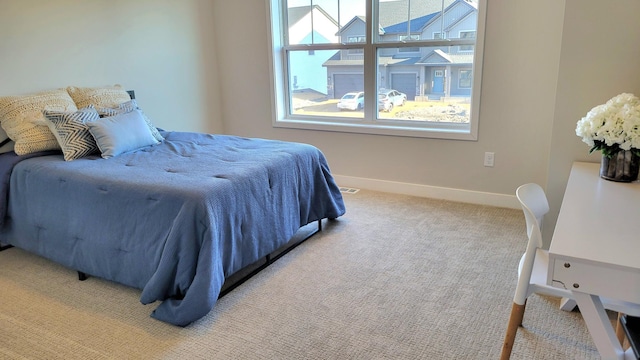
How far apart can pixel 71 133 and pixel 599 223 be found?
2903 millimetres

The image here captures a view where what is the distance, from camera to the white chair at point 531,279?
1609 mm

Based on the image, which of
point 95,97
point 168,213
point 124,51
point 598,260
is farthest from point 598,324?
point 124,51

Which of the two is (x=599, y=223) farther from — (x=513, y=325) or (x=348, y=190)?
(x=348, y=190)

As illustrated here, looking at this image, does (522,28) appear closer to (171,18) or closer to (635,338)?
(635,338)

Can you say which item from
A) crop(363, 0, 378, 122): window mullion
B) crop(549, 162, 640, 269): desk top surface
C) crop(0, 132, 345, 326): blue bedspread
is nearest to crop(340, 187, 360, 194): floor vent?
crop(363, 0, 378, 122): window mullion

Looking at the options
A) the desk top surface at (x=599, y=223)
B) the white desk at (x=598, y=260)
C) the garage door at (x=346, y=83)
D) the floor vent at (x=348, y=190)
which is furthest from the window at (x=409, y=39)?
the white desk at (x=598, y=260)

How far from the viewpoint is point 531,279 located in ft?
5.93

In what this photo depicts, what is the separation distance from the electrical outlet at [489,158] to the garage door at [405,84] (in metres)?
0.79

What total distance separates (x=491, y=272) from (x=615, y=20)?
4.72 feet

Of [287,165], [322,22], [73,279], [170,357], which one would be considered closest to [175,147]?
[287,165]

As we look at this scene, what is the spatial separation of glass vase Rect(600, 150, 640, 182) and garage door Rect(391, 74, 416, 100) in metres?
2.09

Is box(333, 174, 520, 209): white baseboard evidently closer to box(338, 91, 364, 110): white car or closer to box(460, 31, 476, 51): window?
box(338, 91, 364, 110): white car

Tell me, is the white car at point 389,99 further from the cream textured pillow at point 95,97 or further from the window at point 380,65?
the cream textured pillow at point 95,97

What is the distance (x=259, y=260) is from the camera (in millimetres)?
2883
